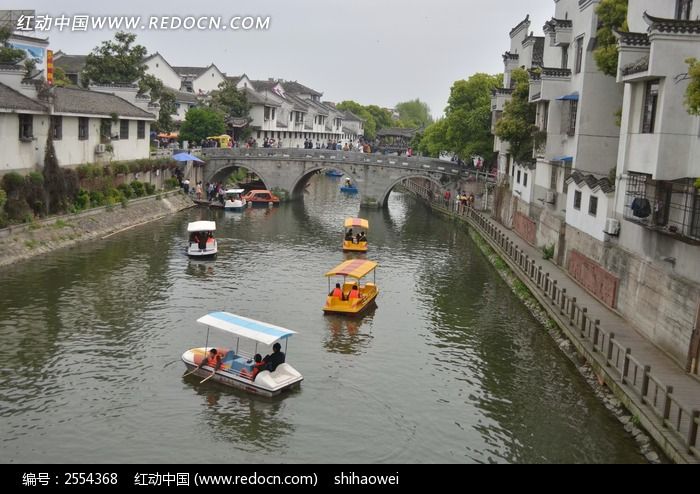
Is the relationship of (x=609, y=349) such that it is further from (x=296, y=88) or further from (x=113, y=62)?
(x=296, y=88)

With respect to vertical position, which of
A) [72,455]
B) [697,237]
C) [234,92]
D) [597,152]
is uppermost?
[234,92]

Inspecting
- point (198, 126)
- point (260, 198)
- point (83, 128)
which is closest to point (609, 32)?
point (83, 128)

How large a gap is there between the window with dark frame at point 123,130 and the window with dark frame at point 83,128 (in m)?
5.98

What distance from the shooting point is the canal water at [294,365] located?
18.9 metres

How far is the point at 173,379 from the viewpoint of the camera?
2309cm

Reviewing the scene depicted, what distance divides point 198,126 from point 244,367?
64.6m

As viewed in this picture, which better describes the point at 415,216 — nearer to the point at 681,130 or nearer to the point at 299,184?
the point at 299,184

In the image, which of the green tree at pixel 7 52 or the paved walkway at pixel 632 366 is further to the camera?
the green tree at pixel 7 52

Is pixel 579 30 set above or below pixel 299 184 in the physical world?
above

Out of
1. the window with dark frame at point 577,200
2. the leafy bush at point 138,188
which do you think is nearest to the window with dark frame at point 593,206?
the window with dark frame at point 577,200

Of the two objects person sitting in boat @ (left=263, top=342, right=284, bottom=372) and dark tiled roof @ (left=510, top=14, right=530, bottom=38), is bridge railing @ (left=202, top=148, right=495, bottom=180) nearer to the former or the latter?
dark tiled roof @ (left=510, top=14, right=530, bottom=38)

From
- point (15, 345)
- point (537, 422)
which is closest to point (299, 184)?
point (15, 345)

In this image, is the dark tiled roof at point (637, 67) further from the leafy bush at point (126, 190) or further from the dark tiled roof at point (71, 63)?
the dark tiled roof at point (71, 63)

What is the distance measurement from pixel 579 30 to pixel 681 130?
58.0 feet
